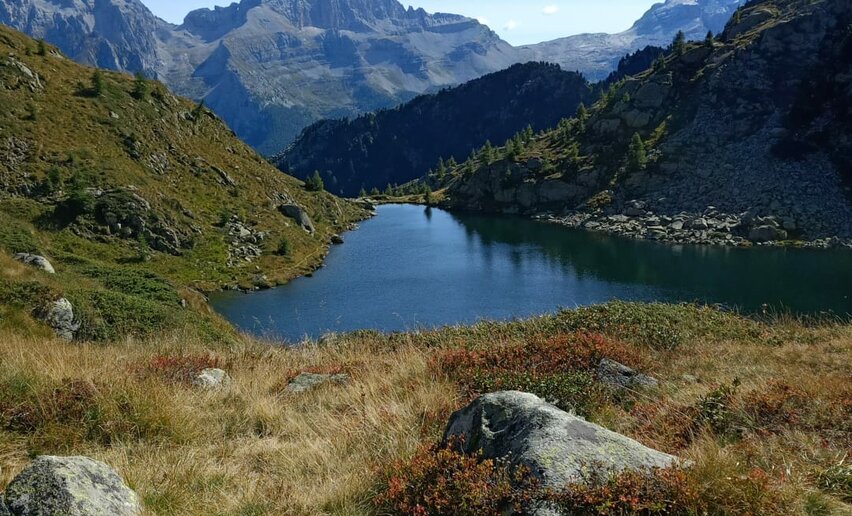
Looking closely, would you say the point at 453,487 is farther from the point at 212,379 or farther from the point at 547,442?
the point at 212,379

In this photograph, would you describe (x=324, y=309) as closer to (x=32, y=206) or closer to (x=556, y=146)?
(x=32, y=206)

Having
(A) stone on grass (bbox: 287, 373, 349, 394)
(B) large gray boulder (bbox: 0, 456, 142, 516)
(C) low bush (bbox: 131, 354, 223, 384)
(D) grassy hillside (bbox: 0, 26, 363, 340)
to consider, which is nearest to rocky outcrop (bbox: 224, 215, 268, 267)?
(D) grassy hillside (bbox: 0, 26, 363, 340)

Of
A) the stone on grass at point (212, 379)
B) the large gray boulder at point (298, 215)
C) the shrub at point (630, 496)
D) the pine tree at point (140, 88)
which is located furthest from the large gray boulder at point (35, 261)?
the pine tree at point (140, 88)

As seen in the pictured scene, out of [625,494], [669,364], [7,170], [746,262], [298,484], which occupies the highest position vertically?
[7,170]

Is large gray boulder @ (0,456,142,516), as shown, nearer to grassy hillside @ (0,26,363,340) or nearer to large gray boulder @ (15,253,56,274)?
large gray boulder @ (15,253,56,274)

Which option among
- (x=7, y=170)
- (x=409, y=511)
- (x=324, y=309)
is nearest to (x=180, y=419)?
(x=409, y=511)

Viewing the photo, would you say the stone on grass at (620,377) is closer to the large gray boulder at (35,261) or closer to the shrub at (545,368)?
the shrub at (545,368)

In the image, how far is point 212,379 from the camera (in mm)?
9766

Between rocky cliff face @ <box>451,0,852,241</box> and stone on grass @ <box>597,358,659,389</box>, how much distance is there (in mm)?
99193

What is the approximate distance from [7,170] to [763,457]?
2811 inches

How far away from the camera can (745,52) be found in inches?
5187

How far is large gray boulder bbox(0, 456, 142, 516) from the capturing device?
13.3 ft

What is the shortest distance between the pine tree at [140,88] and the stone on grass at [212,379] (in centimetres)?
8674

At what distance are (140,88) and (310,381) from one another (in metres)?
89.2
